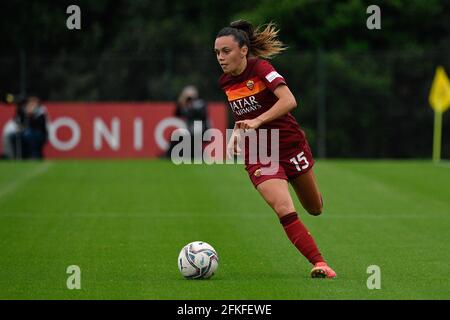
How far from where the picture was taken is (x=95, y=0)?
44781 mm

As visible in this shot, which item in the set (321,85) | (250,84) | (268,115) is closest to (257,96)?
(250,84)

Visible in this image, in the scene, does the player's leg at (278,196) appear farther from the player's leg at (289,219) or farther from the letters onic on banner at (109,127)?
the letters onic on banner at (109,127)

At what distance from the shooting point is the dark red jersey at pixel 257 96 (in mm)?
10250

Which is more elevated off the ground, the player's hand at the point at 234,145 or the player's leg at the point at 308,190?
the player's hand at the point at 234,145

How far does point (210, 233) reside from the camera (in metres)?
14.2

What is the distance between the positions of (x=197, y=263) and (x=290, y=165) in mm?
1176

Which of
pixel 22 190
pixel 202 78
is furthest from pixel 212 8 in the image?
pixel 22 190

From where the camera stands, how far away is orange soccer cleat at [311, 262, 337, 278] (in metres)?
9.99

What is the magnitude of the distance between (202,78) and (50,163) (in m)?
7.65

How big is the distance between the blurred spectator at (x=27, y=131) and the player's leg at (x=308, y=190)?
20.2 meters

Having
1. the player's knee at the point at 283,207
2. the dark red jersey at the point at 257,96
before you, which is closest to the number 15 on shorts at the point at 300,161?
the dark red jersey at the point at 257,96

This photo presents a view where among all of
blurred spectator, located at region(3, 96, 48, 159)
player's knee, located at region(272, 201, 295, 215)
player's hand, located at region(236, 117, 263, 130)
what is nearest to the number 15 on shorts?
player's knee, located at region(272, 201, 295, 215)
